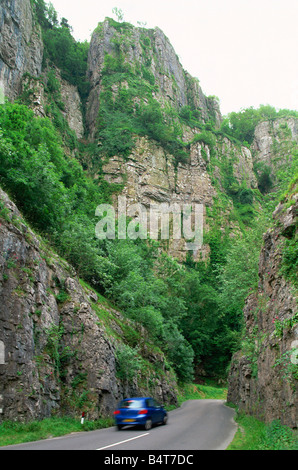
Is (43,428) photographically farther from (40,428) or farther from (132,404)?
(132,404)

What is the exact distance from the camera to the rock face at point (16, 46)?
1412 inches

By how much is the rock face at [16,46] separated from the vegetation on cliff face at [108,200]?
22.7 feet

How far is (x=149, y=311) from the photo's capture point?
23266 millimetres

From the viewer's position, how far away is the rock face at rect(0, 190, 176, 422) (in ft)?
37.1

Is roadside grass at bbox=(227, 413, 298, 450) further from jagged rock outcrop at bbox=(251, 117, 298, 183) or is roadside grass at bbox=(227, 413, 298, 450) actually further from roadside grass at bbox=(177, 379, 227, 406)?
jagged rock outcrop at bbox=(251, 117, 298, 183)

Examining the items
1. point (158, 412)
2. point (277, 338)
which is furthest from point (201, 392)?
point (277, 338)

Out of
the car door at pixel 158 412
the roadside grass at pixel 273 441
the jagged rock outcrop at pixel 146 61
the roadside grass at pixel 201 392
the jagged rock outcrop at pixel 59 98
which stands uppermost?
the jagged rock outcrop at pixel 146 61

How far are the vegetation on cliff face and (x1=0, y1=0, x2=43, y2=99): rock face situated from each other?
22.7 ft

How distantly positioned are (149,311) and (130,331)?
249cm

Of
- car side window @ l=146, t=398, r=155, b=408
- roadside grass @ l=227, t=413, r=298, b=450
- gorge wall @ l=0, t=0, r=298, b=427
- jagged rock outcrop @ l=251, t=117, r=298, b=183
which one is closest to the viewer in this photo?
roadside grass @ l=227, t=413, r=298, b=450

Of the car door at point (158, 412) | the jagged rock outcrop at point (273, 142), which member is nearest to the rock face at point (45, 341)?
the car door at point (158, 412)

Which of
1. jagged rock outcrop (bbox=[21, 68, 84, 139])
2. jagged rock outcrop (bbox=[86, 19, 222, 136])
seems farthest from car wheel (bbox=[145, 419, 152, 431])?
jagged rock outcrop (bbox=[86, 19, 222, 136])

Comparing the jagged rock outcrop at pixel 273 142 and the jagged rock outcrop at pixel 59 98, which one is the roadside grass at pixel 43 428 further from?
the jagged rock outcrop at pixel 273 142

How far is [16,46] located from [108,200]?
20964 millimetres
